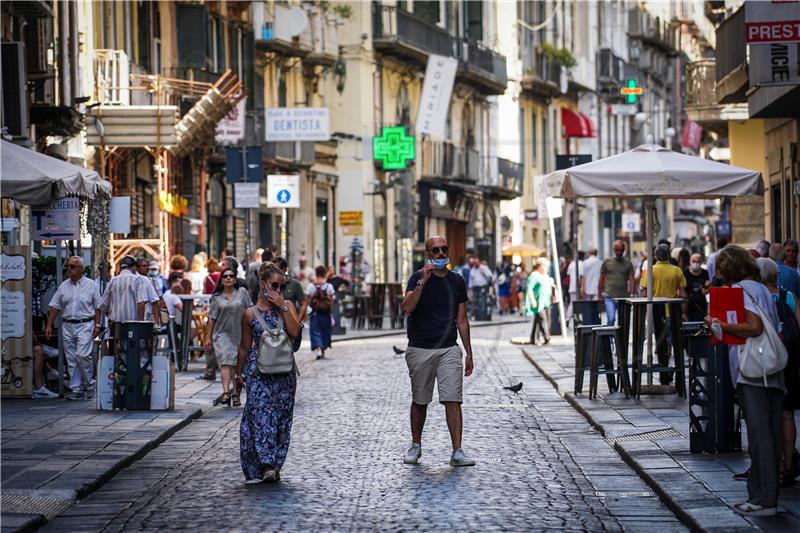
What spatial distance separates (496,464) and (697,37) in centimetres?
9214

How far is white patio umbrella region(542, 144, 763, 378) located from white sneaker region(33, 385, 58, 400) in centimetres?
615

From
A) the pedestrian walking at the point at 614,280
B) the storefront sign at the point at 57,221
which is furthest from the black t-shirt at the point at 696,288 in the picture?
the storefront sign at the point at 57,221

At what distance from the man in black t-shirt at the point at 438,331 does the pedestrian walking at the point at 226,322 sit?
21.7ft

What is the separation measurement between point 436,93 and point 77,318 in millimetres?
34995

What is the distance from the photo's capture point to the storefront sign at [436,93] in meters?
54.5

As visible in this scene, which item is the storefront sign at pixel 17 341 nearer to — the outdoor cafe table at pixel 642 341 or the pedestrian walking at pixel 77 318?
the pedestrian walking at pixel 77 318

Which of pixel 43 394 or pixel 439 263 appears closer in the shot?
pixel 439 263

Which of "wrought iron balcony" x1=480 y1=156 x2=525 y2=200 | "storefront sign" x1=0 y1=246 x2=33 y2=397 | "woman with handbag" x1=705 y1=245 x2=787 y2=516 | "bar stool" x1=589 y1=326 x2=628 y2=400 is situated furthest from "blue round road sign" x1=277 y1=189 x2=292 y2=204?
"wrought iron balcony" x1=480 y1=156 x2=525 y2=200

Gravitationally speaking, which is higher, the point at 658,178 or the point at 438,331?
the point at 658,178

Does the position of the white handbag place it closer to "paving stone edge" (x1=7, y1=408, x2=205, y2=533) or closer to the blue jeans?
"paving stone edge" (x1=7, y1=408, x2=205, y2=533)

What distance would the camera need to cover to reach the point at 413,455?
14.1 meters

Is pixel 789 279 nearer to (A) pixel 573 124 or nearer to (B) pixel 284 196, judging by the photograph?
(B) pixel 284 196

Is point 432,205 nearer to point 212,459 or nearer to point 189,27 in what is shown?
point 189,27

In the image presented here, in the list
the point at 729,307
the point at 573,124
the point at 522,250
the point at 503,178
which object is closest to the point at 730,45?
the point at 729,307
